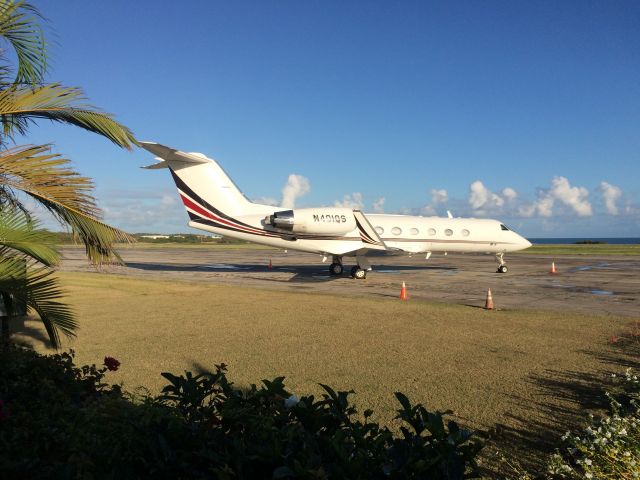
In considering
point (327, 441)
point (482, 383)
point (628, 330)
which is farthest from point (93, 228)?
point (628, 330)

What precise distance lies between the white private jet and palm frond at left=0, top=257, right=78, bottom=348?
15460 millimetres

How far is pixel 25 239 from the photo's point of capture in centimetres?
458

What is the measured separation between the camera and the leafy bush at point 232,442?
240 centimetres

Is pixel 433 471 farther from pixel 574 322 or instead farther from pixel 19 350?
pixel 574 322

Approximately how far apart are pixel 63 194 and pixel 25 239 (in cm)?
67

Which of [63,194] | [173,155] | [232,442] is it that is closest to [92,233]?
[63,194]

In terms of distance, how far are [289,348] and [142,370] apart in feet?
8.19

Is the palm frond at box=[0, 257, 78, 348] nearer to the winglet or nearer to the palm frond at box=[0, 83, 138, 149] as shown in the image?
the palm frond at box=[0, 83, 138, 149]

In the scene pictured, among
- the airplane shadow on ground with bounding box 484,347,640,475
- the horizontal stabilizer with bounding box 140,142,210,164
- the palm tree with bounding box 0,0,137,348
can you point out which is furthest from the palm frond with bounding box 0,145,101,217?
the horizontal stabilizer with bounding box 140,142,210,164

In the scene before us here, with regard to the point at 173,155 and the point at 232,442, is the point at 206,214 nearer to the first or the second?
the point at 173,155

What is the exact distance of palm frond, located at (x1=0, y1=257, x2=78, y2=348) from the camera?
450 cm

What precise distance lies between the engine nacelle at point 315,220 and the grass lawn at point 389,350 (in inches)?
310

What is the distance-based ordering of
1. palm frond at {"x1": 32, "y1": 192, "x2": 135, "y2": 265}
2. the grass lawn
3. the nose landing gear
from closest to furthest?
palm frond at {"x1": 32, "y1": 192, "x2": 135, "y2": 265}
the grass lawn
the nose landing gear

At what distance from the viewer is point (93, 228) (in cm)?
528
